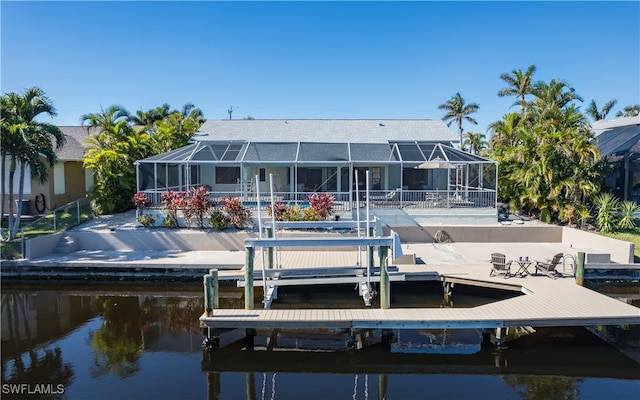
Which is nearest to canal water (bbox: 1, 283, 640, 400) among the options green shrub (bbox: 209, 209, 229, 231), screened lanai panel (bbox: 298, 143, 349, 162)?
green shrub (bbox: 209, 209, 229, 231)

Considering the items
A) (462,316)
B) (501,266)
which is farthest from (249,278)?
(501,266)

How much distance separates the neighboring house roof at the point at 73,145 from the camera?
2406cm

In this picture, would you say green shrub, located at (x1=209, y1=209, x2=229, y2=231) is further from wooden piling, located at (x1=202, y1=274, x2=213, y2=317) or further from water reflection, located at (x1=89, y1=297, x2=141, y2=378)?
wooden piling, located at (x1=202, y1=274, x2=213, y2=317)

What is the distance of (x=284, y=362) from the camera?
9320mm

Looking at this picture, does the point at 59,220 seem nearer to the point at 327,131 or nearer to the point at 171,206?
the point at 171,206

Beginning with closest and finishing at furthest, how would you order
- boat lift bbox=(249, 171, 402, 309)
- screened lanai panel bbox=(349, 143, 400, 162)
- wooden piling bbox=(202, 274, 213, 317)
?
1. wooden piling bbox=(202, 274, 213, 317)
2. boat lift bbox=(249, 171, 402, 309)
3. screened lanai panel bbox=(349, 143, 400, 162)

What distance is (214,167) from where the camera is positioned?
25.6 metres

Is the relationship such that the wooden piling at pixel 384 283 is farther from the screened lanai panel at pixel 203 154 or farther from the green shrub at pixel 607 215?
the green shrub at pixel 607 215

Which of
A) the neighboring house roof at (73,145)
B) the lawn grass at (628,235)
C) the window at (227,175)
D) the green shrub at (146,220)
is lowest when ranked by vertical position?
the lawn grass at (628,235)

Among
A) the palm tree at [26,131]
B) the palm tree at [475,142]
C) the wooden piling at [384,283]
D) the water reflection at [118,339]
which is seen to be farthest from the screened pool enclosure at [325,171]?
the palm tree at [475,142]

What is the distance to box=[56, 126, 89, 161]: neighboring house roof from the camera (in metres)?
24.1

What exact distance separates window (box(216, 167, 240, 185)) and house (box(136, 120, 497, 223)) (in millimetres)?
61

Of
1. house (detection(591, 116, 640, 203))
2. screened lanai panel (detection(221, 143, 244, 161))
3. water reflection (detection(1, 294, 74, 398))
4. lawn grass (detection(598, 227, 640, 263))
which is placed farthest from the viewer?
house (detection(591, 116, 640, 203))

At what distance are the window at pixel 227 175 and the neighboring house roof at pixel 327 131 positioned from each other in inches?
72.6
